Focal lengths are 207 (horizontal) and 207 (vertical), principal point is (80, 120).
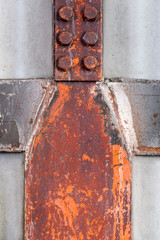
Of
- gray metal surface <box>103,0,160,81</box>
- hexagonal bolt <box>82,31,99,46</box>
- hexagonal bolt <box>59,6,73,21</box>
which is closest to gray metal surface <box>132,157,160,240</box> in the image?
gray metal surface <box>103,0,160,81</box>

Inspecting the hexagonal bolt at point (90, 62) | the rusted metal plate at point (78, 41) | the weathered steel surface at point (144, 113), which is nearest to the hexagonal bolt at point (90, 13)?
the rusted metal plate at point (78, 41)

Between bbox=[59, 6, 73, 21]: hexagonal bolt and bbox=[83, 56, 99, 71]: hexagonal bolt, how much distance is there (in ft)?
0.50

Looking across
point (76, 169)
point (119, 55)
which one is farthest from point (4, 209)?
point (119, 55)

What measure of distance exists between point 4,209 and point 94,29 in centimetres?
72

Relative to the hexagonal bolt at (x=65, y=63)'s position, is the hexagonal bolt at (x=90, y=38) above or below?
above

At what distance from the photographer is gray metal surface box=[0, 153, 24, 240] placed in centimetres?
75

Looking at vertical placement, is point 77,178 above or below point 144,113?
below

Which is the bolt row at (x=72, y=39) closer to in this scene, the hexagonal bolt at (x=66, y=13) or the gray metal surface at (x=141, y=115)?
the hexagonal bolt at (x=66, y=13)

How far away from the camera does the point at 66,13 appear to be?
71cm

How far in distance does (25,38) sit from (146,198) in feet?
2.43

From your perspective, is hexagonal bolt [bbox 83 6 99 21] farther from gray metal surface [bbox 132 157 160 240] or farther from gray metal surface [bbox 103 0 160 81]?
gray metal surface [bbox 132 157 160 240]

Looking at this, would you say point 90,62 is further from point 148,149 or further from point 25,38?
point 148,149

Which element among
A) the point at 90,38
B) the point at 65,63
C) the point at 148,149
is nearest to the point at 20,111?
the point at 65,63

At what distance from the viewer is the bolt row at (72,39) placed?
0.71 meters
